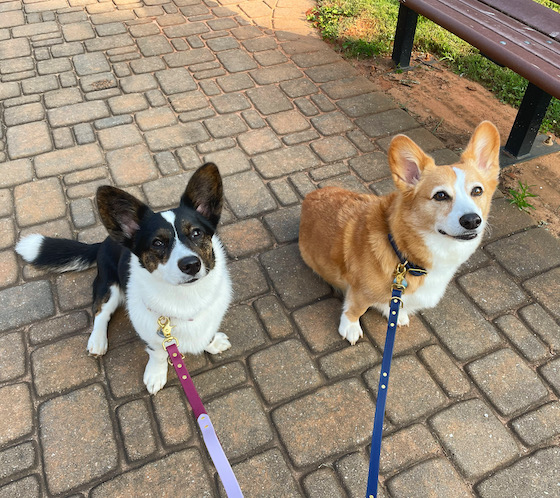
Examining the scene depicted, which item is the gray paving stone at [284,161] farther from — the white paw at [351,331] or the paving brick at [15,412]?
the paving brick at [15,412]

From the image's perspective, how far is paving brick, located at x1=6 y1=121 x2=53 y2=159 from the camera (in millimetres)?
4047

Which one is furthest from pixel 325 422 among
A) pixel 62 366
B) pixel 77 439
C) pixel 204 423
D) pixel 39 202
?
pixel 39 202

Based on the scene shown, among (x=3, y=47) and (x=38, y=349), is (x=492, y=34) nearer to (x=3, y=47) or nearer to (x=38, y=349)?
(x=38, y=349)

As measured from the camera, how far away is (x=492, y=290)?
9.91 ft

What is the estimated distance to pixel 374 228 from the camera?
2.51 meters

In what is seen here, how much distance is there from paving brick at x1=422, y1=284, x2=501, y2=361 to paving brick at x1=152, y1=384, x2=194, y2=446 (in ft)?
5.42

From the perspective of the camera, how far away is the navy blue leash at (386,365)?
1.74 meters

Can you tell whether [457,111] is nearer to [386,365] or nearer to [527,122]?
[527,122]

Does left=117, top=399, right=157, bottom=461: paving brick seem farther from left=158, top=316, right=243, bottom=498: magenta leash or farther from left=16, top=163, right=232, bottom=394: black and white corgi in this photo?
left=158, top=316, right=243, bottom=498: magenta leash

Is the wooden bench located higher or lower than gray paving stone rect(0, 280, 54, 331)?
higher

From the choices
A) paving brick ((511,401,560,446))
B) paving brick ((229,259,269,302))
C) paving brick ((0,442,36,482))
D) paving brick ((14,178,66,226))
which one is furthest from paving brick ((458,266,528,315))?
paving brick ((14,178,66,226))

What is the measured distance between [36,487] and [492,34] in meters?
4.26

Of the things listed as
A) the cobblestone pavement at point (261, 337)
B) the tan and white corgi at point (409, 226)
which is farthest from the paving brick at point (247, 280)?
the tan and white corgi at point (409, 226)

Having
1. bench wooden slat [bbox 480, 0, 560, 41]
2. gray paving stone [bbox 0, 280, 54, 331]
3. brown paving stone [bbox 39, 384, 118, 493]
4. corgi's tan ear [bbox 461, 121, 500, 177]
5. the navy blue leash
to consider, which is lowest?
brown paving stone [bbox 39, 384, 118, 493]
